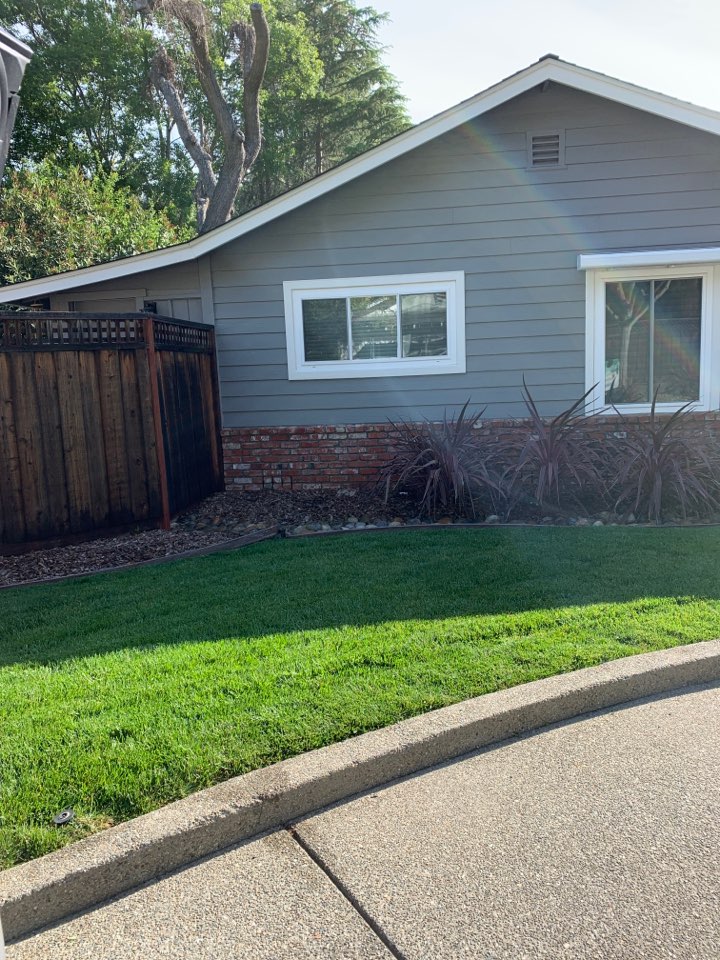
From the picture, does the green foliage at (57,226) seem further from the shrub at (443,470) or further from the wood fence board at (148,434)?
the shrub at (443,470)

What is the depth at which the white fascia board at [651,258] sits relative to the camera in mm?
8742

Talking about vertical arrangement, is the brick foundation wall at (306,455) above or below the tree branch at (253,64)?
below

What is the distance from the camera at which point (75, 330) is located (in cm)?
716

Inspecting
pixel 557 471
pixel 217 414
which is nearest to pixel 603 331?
pixel 557 471

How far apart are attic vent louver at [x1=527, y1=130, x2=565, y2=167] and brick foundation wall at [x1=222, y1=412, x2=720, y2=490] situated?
9.96 ft

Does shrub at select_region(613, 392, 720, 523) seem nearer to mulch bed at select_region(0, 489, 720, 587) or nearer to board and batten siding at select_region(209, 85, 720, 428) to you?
mulch bed at select_region(0, 489, 720, 587)

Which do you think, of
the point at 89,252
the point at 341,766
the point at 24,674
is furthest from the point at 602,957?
the point at 89,252

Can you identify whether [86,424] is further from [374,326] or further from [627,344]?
[627,344]

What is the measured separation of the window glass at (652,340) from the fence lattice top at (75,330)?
5.17 metres

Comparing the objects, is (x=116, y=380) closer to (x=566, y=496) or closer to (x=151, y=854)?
(x=566, y=496)

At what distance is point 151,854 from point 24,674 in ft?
5.93

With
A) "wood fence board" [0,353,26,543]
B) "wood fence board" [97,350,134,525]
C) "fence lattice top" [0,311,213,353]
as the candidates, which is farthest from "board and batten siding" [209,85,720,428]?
"wood fence board" [0,353,26,543]

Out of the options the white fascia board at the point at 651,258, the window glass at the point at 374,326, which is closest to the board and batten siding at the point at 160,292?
the window glass at the point at 374,326

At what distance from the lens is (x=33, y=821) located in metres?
2.79
